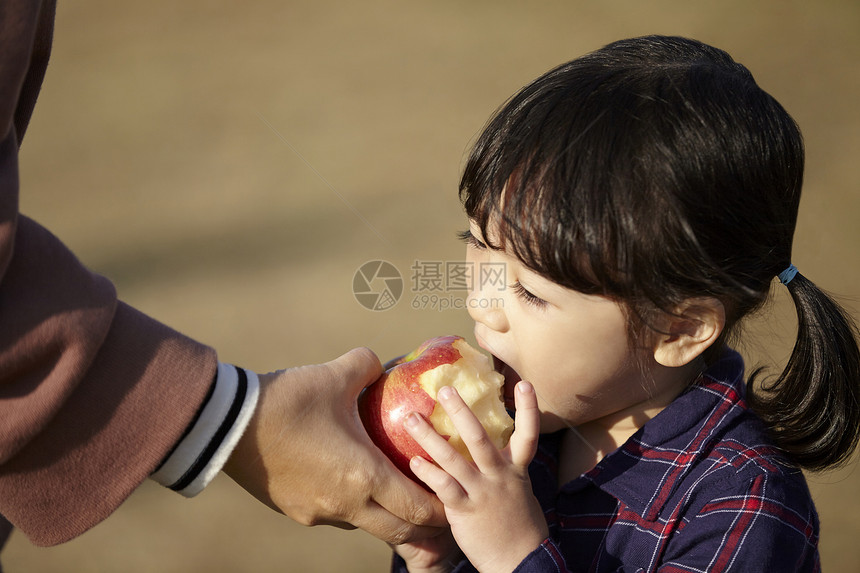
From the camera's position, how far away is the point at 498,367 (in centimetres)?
152

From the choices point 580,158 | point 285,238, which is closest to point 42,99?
point 285,238

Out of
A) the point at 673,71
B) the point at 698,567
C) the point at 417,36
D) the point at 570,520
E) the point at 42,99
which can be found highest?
Answer: the point at 673,71

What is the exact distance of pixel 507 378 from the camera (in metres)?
1.52

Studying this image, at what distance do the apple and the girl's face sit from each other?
5 cm

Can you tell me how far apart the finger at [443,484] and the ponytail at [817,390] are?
22.4 inches

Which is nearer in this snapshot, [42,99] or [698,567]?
[698,567]

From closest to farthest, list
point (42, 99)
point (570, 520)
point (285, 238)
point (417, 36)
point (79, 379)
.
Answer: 1. point (79, 379)
2. point (570, 520)
3. point (285, 238)
4. point (42, 99)
5. point (417, 36)

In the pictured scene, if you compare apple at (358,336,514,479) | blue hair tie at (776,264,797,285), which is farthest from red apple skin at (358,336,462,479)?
blue hair tie at (776,264,797,285)

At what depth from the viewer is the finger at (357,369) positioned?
1379 millimetres

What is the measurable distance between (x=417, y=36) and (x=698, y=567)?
18.6 feet

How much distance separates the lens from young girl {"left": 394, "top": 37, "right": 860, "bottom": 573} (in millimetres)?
1213

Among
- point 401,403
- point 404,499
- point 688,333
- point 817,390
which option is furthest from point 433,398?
point 817,390

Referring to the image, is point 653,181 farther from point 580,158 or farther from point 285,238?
point 285,238

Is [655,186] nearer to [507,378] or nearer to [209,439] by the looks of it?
[507,378]
